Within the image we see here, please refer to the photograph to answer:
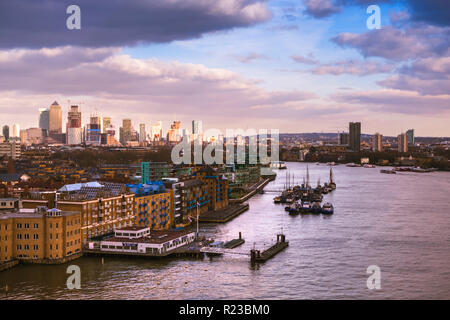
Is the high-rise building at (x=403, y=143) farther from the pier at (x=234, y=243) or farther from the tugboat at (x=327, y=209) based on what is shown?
the pier at (x=234, y=243)

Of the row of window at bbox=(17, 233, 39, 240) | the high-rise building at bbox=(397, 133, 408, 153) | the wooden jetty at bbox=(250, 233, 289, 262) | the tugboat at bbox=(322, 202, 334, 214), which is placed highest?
the high-rise building at bbox=(397, 133, 408, 153)

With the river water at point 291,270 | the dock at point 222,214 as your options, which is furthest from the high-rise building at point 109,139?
the river water at point 291,270

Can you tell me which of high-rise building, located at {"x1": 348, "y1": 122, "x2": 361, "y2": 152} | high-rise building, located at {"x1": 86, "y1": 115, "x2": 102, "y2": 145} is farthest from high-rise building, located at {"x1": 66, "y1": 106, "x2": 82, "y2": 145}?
high-rise building, located at {"x1": 348, "y1": 122, "x2": 361, "y2": 152}

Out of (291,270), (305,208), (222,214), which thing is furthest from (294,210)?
(291,270)

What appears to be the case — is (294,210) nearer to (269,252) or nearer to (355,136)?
(269,252)

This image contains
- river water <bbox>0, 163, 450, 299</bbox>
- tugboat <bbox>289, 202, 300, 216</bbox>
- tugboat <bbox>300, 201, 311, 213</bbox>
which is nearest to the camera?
river water <bbox>0, 163, 450, 299</bbox>

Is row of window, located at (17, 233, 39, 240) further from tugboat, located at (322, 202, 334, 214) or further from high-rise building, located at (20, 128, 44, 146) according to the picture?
high-rise building, located at (20, 128, 44, 146)
